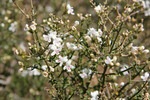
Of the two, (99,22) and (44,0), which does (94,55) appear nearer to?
(99,22)

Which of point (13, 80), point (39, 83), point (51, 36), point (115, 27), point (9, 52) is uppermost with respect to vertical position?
point (9, 52)

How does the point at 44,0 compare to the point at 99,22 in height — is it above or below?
above

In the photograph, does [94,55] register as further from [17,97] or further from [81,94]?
[17,97]

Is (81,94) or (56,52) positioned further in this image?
(81,94)

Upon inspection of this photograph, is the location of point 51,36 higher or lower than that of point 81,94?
higher

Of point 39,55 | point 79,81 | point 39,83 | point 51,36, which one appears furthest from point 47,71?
point 39,83

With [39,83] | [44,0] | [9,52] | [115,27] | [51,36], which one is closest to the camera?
[51,36]

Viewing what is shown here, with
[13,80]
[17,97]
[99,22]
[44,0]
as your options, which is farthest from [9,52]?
A: [99,22]

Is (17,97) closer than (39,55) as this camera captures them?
No

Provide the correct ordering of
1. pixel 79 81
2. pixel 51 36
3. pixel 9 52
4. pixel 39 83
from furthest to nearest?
pixel 9 52, pixel 39 83, pixel 79 81, pixel 51 36
